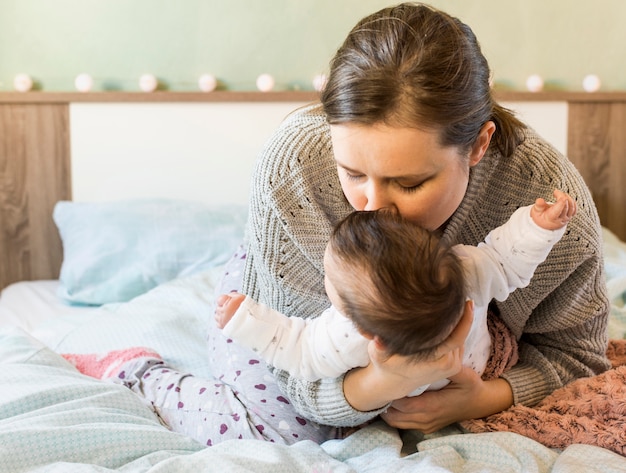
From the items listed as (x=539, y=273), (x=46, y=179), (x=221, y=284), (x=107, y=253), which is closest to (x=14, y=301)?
(x=107, y=253)

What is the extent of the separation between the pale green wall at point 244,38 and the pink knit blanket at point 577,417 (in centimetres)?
164

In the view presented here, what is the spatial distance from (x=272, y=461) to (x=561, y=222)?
0.49 metres

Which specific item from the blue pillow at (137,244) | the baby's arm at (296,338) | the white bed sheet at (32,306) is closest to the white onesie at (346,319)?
the baby's arm at (296,338)

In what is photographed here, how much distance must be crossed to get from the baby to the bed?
5.7 inches

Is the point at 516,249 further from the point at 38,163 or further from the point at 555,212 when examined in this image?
the point at 38,163

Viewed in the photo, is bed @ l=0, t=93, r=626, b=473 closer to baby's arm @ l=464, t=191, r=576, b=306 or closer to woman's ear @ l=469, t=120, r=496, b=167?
baby's arm @ l=464, t=191, r=576, b=306

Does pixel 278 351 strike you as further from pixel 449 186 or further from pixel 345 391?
pixel 449 186

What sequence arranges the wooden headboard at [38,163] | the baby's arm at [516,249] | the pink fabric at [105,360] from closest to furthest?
the baby's arm at [516,249]
the pink fabric at [105,360]
the wooden headboard at [38,163]

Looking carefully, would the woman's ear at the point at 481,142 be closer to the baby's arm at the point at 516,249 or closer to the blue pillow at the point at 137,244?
the baby's arm at the point at 516,249

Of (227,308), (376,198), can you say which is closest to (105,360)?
(227,308)

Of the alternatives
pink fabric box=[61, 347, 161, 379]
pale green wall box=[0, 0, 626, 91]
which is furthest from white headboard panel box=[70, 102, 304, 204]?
pink fabric box=[61, 347, 161, 379]

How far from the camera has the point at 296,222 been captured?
120cm

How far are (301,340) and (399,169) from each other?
0.30m

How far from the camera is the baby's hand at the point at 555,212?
39.7 inches
